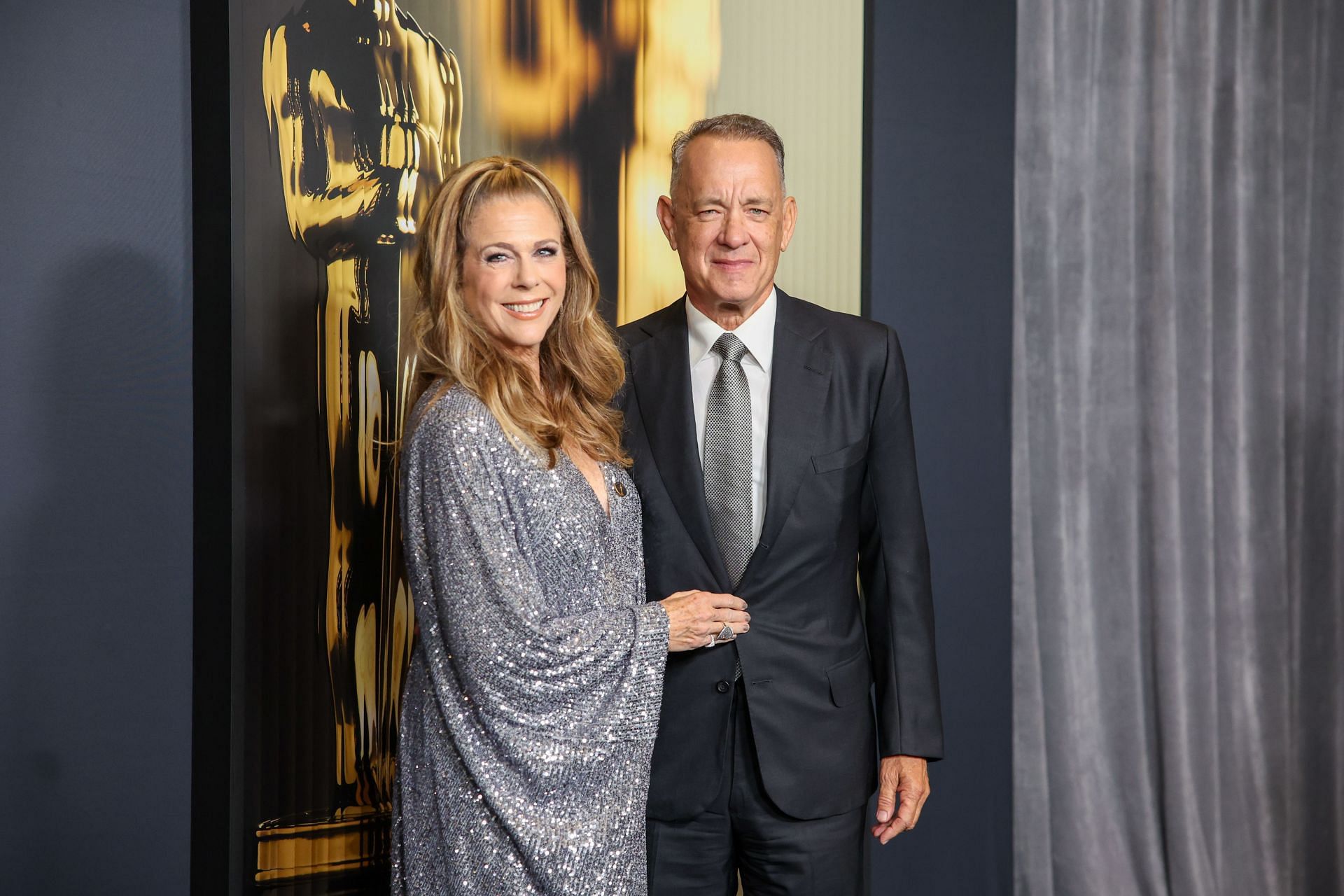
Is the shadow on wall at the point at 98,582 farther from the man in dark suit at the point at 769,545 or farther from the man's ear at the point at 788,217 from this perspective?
the man's ear at the point at 788,217

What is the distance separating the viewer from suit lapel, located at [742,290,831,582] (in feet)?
5.53

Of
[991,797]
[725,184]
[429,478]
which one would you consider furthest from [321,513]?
[991,797]

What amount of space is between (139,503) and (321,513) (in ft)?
1.04

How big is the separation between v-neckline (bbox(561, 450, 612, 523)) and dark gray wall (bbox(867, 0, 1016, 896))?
50.8 inches

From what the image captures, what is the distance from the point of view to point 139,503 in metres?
1.97

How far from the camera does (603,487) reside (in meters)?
1.63

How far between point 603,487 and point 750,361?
1.10ft

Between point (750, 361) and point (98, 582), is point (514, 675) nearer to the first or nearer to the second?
point (750, 361)

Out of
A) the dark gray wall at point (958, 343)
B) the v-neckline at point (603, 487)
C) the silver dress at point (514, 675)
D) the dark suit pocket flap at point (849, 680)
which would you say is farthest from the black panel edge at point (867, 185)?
the silver dress at point (514, 675)

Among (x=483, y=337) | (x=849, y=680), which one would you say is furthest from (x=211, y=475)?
(x=849, y=680)

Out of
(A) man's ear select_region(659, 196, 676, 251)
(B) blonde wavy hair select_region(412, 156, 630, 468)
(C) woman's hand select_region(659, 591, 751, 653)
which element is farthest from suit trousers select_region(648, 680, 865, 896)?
(A) man's ear select_region(659, 196, 676, 251)

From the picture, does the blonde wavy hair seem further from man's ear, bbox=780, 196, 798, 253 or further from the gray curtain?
the gray curtain

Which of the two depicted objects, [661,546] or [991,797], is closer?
[661,546]

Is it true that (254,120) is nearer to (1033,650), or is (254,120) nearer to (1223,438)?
(1033,650)
